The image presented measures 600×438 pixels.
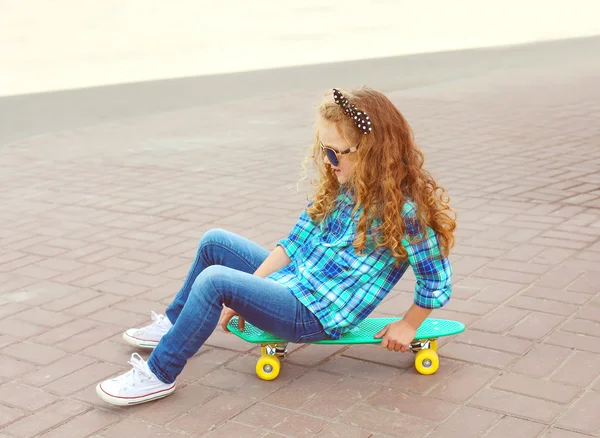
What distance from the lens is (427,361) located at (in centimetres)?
328

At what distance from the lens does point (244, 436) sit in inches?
114

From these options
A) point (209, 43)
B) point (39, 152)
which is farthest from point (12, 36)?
point (39, 152)

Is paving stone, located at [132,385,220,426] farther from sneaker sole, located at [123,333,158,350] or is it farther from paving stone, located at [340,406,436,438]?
paving stone, located at [340,406,436,438]

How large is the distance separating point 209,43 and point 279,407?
621 inches

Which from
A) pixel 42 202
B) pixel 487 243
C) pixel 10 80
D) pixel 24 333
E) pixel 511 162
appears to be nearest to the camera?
pixel 24 333

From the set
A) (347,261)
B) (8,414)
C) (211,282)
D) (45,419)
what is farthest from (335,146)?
(8,414)

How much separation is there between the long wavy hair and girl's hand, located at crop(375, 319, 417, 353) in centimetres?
25

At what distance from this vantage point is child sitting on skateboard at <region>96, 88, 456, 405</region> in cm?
304

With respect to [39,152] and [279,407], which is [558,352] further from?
[39,152]

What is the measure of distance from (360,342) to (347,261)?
31 centimetres

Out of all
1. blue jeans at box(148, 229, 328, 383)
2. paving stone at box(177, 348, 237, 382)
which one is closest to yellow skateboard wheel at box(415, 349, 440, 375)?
blue jeans at box(148, 229, 328, 383)

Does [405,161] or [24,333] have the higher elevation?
[405,161]

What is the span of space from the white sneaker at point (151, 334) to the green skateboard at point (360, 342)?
34 centimetres

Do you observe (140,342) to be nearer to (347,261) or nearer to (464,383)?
(347,261)
